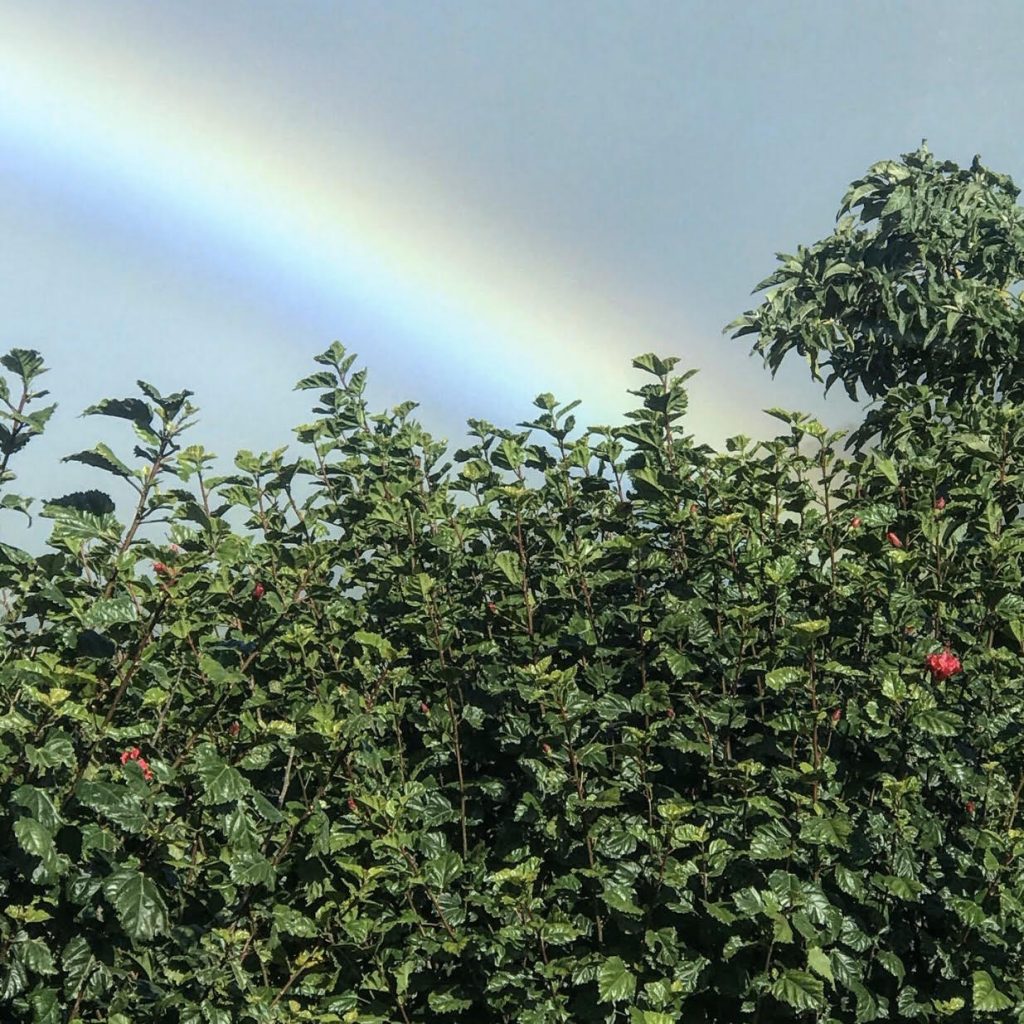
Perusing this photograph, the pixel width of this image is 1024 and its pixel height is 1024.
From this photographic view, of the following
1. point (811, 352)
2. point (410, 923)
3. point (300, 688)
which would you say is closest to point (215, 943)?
point (410, 923)

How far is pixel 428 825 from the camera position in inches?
124

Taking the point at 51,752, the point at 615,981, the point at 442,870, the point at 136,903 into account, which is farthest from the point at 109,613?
the point at 615,981

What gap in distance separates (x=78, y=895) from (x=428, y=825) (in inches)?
37.9

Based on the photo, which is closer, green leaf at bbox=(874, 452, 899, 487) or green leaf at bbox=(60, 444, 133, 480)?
green leaf at bbox=(60, 444, 133, 480)

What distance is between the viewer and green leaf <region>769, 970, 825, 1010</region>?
2.74 meters

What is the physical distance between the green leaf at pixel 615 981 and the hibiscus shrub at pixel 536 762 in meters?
0.01

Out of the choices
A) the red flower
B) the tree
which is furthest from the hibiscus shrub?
the tree

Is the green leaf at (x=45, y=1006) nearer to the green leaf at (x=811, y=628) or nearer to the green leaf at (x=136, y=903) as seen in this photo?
the green leaf at (x=136, y=903)

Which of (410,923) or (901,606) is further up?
(901,606)

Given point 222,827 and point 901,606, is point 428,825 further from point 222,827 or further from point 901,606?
point 901,606

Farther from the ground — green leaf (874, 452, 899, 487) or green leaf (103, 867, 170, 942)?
green leaf (874, 452, 899, 487)

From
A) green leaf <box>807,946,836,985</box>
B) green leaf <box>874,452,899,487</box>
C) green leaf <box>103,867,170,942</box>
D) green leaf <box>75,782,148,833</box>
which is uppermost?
green leaf <box>874,452,899,487</box>

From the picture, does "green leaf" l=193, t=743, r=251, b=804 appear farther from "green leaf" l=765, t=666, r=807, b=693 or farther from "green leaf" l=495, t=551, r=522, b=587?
"green leaf" l=765, t=666, r=807, b=693

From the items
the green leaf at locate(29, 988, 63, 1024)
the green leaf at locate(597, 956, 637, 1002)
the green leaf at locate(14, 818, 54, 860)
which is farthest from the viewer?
the green leaf at locate(597, 956, 637, 1002)
